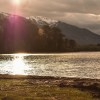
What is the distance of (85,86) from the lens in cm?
4503

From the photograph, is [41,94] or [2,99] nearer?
[2,99]

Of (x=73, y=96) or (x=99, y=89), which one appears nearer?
(x=73, y=96)

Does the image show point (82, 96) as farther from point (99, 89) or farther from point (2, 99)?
point (2, 99)

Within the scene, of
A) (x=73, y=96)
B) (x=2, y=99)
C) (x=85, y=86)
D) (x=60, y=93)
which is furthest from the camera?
(x=85, y=86)

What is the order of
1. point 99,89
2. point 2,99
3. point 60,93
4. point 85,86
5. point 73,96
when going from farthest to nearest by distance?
1. point 85,86
2. point 99,89
3. point 60,93
4. point 73,96
5. point 2,99

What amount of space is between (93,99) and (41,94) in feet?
23.2

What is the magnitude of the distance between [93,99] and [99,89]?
315 inches

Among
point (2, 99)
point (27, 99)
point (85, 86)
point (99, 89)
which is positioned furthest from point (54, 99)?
point (85, 86)

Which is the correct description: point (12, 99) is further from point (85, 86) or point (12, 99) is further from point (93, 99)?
point (85, 86)

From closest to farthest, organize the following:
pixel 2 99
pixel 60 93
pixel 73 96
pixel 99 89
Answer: pixel 2 99 < pixel 73 96 < pixel 60 93 < pixel 99 89

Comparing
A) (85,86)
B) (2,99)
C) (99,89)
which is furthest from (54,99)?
(85,86)

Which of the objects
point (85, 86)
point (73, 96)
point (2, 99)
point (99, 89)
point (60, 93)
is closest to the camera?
point (2, 99)

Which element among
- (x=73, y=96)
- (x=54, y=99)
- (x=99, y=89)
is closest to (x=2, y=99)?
(x=54, y=99)

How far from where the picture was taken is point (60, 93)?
1497 inches
